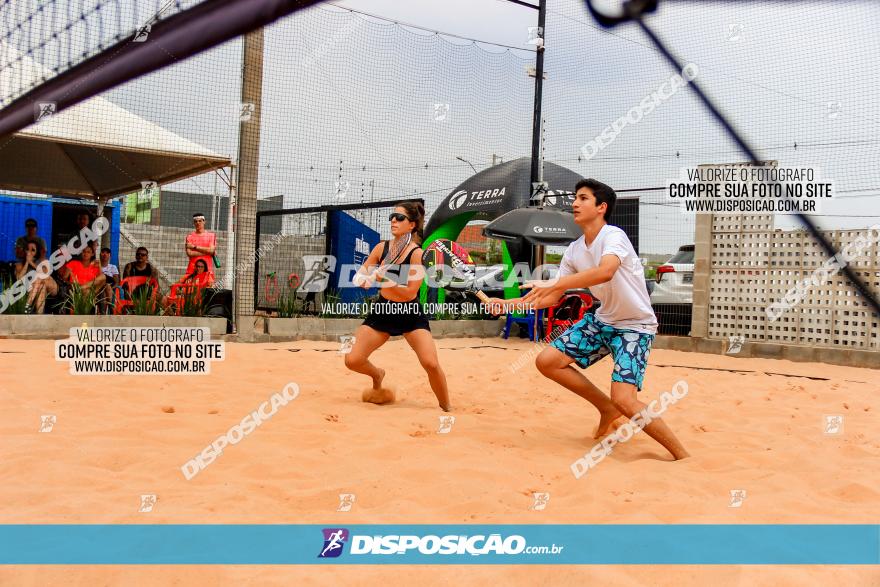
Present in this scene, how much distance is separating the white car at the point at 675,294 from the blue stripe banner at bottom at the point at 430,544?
6778mm

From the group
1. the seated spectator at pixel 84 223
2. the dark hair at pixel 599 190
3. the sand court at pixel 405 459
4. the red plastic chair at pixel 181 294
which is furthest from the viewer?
the seated spectator at pixel 84 223

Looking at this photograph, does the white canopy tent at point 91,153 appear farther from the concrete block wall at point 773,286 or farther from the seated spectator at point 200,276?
the concrete block wall at point 773,286

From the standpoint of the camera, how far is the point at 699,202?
27.1ft

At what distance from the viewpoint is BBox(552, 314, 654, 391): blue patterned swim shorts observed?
134 inches

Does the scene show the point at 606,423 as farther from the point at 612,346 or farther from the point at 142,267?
the point at 142,267

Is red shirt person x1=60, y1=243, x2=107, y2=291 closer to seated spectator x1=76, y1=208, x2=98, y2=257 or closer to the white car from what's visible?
seated spectator x1=76, y1=208, x2=98, y2=257

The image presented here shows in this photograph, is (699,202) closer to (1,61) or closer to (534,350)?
(534,350)

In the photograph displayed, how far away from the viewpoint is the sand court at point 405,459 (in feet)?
7.60

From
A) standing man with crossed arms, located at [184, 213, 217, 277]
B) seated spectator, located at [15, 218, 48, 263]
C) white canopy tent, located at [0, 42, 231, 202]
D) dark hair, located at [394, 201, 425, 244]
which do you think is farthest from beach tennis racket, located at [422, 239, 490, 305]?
dark hair, located at [394, 201, 425, 244]

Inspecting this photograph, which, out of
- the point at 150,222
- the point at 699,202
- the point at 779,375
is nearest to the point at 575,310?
the point at 699,202

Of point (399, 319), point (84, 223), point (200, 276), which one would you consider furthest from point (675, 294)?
point (84, 223)

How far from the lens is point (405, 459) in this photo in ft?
9.85

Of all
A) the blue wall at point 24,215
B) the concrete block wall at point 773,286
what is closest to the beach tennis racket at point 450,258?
the concrete block wall at point 773,286

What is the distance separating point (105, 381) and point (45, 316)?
3.17 m
